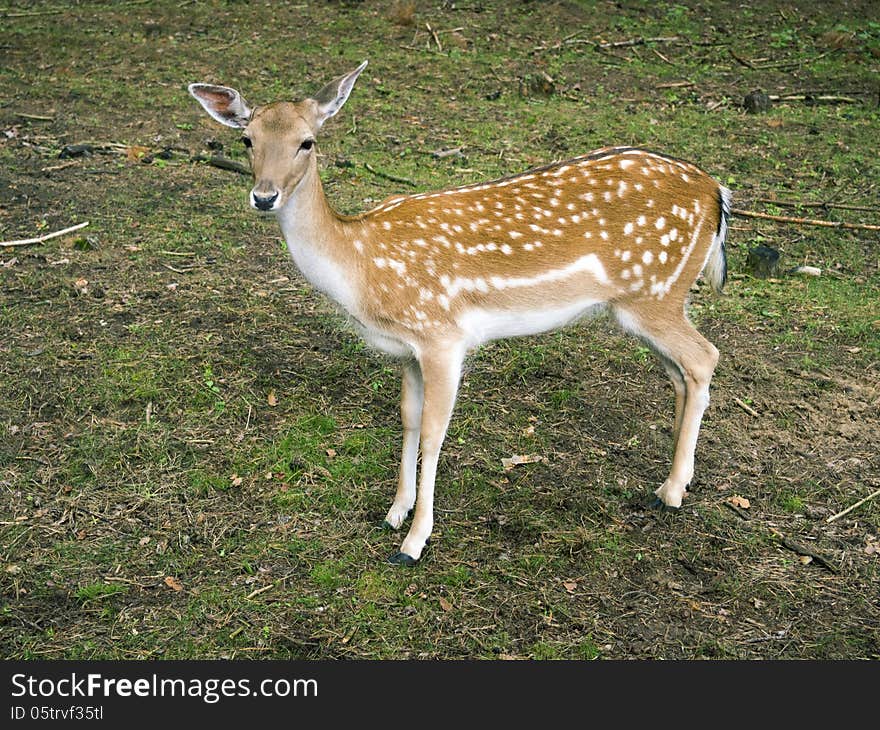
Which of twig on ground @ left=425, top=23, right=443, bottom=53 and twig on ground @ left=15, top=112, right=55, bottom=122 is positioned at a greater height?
twig on ground @ left=425, top=23, right=443, bottom=53

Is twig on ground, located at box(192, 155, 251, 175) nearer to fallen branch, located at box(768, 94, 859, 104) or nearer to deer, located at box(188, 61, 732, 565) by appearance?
deer, located at box(188, 61, 732, 565)

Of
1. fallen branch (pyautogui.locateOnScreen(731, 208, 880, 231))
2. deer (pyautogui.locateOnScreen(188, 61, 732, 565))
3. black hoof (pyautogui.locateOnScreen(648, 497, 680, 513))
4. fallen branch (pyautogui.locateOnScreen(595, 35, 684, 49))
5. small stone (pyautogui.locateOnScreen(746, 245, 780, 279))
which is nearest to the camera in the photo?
deer (pyautogui.locateOnScreen(188, 61, 732, 565))

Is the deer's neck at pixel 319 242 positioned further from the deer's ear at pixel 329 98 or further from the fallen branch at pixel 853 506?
the fallen branch at pixel 853 506

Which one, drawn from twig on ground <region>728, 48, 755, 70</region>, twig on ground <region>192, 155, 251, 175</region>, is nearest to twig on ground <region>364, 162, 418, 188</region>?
twig on ground <region>192, 155, 251, 175</region>

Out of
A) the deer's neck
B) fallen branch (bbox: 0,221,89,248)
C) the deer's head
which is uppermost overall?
the deer's head

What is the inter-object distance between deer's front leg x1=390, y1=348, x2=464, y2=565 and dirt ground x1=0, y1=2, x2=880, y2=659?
0.11 m

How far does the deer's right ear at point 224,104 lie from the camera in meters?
4.30

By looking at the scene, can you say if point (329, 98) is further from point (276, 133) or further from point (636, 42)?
point (636, 42)

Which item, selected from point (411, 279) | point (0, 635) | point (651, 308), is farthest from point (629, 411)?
point (0, 635)

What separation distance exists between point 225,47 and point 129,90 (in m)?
1.55

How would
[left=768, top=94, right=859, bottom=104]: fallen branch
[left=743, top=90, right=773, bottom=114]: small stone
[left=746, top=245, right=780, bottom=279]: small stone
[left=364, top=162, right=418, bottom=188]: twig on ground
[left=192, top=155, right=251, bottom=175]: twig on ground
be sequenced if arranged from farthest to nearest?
[left=768, top=94, right=859, bottom=104]: fallen branch
[left=743, top=90, right=773, bottom=114]: small stone
[left=192, top=155, right=251, bottom=175]: twig on ground
[left=364, top=162, right=418, bottom=188]: twig on ground
[left=746, top=245, right=780, bottom=279]: small stone

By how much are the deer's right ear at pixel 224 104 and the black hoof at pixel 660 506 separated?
2.46 metres

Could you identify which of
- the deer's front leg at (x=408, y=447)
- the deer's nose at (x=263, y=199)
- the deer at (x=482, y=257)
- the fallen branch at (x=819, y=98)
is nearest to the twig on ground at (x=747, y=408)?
the deer at (x=482, y=257)

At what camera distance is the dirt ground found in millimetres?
4117
